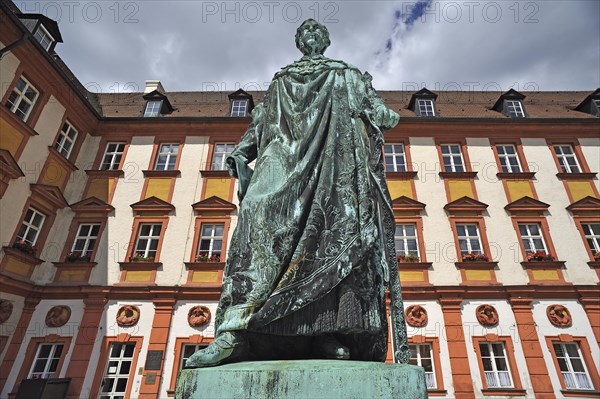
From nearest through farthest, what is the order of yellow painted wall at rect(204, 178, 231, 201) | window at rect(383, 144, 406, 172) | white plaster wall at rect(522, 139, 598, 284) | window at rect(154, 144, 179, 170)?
white plaster wall at rect(522, 139, 598, 284) → yellow painted wall at rect(204, 178, 231, 201) → window at rect(383, 144, 406, 172) → window at rect(154, 144, 179, 170)

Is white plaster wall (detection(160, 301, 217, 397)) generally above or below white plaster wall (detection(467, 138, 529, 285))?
below

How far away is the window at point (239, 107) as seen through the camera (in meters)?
17.2

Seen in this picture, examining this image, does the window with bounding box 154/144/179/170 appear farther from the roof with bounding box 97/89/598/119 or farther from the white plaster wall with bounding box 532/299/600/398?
the white plaster wall with bounding box 532/299/600/398

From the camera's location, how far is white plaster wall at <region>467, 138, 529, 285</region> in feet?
42.1

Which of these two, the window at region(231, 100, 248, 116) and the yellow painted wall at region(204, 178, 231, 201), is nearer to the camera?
the yellow painted wall at region(204, 178, 231, 201)

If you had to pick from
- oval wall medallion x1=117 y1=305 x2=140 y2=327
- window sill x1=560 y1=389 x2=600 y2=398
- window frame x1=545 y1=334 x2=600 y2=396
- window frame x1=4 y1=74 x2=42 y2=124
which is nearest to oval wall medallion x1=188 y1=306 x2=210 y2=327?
oval wall medallion x1=117 y1=305 x2=140 y2=327

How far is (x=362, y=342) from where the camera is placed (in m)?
1.88

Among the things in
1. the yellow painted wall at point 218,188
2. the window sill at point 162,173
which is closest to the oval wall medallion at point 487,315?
the yellow painted wall at point 218,188

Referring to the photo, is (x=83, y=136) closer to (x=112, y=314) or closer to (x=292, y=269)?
(x=112, y=314)

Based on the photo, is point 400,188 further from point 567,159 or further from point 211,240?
point 211,240

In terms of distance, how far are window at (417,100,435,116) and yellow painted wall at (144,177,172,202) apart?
1103cm

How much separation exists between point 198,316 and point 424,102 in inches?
512

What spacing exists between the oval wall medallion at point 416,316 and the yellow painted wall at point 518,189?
557cm

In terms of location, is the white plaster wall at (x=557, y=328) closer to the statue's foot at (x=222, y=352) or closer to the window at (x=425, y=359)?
the window at (x=425, y=359)
